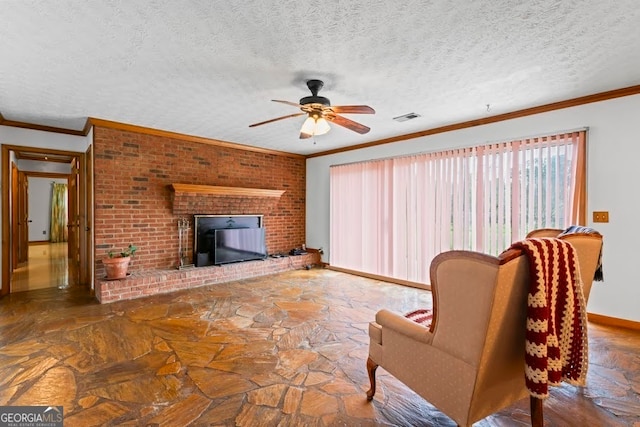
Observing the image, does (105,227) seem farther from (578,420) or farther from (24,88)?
(578,420)

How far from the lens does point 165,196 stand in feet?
15.9

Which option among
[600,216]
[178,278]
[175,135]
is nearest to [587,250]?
[600,216]

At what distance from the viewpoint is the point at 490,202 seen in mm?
4039

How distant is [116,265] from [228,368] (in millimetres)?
2643

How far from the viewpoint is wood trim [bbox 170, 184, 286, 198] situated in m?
4.75

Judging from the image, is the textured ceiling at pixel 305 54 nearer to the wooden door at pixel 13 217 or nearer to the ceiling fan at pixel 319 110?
the ceiling fan at pixel 319 110

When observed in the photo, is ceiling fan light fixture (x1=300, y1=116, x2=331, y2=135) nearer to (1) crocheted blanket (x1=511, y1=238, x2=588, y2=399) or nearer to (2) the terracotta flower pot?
(1) crocheted blanket (x1=511, y1=238, x2=588, y2=399)

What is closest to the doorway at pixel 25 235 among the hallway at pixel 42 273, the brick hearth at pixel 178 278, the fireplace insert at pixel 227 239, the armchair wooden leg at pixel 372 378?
the hallway at pixel 42 273

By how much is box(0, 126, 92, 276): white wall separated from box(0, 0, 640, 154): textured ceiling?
Answer: 560 millimetres

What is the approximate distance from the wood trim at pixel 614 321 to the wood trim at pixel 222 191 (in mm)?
4748

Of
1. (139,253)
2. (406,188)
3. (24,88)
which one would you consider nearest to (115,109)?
(24,88)

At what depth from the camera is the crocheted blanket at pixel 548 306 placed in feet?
4.58

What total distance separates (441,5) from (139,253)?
15.4 ft

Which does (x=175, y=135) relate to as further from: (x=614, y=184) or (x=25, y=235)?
(x=614, y=184)
